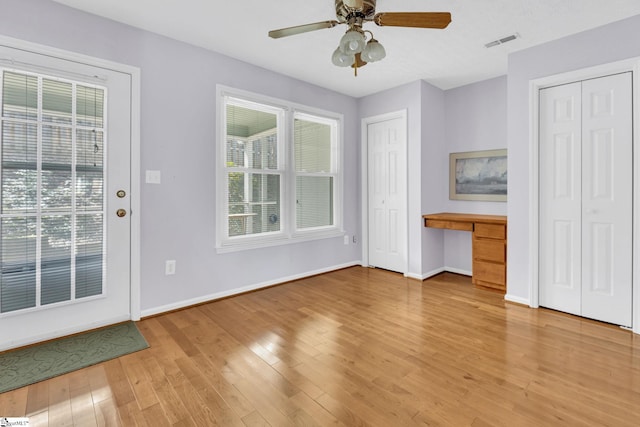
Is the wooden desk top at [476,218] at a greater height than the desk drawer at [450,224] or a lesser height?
greater

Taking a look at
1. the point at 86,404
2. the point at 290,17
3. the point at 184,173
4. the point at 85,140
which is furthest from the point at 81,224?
the point at 290,17

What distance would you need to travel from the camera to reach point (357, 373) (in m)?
1.96

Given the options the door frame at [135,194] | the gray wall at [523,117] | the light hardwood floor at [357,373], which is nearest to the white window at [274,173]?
the door frame at [135,194]

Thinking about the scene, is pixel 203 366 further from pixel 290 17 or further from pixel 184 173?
pixel 290 17

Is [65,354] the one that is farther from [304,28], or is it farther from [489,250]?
[489,250]

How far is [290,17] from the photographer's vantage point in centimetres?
259

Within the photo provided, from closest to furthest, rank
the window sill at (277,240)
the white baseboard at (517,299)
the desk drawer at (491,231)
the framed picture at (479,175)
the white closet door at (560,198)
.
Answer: the white closet door at (560,198) < the white baseboard at (517,299) < the window sill at (277,240) < the desk drawer at (491,231) < the framed picture at (479,175)

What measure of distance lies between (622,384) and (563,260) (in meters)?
1.35

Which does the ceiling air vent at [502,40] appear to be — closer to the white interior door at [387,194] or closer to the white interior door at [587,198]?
the white interior door at [587,198]

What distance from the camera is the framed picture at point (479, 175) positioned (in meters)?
3.97

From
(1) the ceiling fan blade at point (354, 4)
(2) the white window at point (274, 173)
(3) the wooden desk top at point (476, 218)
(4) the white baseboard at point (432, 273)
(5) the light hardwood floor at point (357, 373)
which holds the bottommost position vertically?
(5) the light hardwood floor at point (357, 373)

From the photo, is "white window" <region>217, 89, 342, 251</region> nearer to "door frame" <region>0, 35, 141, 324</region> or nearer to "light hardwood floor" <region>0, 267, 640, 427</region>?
"door frame" <region>0, 35, 141, 324</region>

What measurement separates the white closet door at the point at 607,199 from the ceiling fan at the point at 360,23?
1802 mm

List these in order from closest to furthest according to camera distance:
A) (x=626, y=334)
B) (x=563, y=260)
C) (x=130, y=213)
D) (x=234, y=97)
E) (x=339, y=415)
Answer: (x=339, y=415) < (x=626, y=334) < (x=130, y=213) < (x=563, y=260) < (x=234, y=97)
